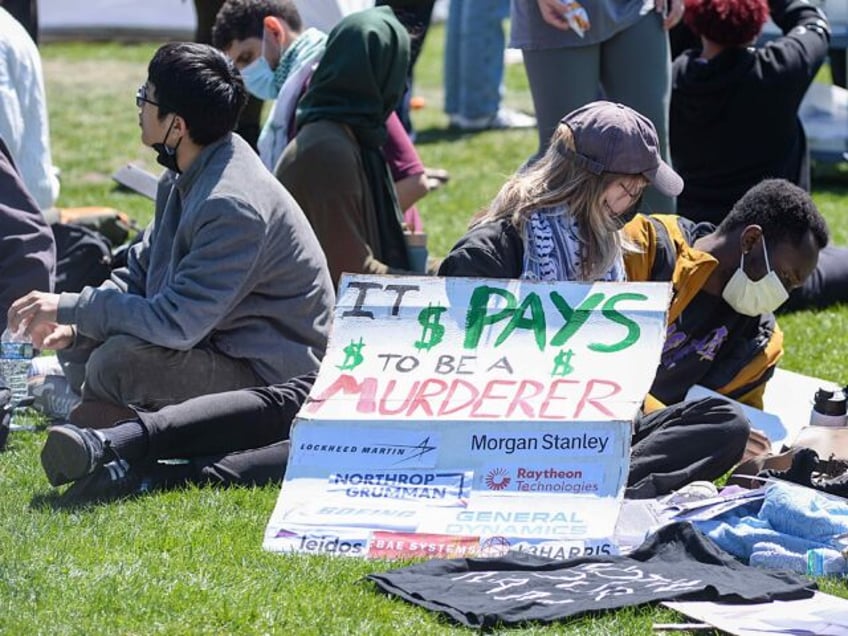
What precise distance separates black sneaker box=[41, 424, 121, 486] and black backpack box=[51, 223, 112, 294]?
2.39m

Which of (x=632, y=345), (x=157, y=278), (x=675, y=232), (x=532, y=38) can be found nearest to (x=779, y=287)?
(x=675, y=232)

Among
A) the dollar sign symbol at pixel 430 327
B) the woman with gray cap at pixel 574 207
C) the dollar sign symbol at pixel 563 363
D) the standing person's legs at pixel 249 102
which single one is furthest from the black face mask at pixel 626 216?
the standing person's legs at pixel 249 102

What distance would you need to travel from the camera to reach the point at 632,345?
518cm

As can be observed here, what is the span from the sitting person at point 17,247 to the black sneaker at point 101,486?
1403 millimetres

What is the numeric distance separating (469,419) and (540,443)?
8.3 inches

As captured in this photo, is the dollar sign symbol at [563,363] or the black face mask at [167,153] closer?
the dollar sign symbol at [563,363]

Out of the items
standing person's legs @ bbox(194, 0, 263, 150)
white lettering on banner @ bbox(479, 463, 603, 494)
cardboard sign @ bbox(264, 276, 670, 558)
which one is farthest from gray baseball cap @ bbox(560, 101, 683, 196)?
standing person's legs @ bbox(194, 0, 263, 150)

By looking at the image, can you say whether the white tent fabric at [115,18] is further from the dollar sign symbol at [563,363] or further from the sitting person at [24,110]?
the dollar sign symbol at [563,363]

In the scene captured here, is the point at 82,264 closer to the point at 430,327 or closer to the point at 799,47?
the point at 430,327

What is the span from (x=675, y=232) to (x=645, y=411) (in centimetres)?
71

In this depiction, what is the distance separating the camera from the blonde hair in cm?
539

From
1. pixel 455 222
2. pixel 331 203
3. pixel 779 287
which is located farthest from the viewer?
pixel 455 222

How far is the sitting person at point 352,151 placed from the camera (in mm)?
6996

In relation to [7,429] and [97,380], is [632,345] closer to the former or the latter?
[97,380]
